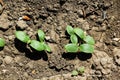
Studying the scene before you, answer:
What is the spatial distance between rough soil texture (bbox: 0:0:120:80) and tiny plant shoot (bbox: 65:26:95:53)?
7cm

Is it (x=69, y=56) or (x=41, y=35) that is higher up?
(x=41, y=35)

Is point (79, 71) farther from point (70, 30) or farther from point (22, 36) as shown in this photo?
point (22, 36)

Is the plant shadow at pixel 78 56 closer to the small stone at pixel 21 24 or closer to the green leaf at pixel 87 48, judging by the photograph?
the green leaf at pixel 87 48

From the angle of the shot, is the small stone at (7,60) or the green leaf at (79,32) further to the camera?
the green leaf at (79,32)

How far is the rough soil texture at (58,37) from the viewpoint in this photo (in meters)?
2.43

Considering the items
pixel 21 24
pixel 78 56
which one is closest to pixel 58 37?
pixel 78 56

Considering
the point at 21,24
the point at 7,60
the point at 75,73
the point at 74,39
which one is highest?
the point at 21,24

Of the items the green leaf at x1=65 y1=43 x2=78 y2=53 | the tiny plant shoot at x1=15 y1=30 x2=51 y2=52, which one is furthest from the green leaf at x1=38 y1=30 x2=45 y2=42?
the green leaf at x1=65 y1=43 x2=78 y2=53

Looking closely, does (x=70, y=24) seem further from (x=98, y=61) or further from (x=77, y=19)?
(x=98, y=61)

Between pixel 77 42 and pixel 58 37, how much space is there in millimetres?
169

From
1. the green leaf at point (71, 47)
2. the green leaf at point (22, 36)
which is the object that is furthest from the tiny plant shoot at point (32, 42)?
the green leaf at point (71, 47)

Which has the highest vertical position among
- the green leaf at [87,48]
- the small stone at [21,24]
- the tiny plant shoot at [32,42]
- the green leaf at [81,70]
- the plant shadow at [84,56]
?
the small stone at [21,24]

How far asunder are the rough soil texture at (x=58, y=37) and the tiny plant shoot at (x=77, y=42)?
72 millimetres

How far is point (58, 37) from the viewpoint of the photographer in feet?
8.49
